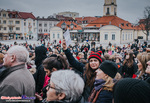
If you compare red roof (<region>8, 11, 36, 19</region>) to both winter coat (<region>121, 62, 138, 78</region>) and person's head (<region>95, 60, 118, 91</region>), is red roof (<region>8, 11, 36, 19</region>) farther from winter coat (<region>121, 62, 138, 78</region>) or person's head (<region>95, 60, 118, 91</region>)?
person's head (<region>95, 60, 118, 91</region>)

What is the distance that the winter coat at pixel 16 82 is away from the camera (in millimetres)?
2467

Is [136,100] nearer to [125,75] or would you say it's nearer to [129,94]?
[129,94]

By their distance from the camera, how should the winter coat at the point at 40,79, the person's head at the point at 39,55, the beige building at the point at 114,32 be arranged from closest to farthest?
the winter coat at the point at 40,79 < the person's head at the point at 39,55 < the beige building at the point at 114,32

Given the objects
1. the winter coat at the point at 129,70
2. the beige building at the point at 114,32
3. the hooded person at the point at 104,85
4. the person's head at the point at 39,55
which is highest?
the beige building at the point at 114,32

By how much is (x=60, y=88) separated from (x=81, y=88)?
0.87ft

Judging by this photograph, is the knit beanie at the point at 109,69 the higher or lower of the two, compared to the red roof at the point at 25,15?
lower

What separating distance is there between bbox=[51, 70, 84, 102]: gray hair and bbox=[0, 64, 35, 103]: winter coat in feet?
2.54

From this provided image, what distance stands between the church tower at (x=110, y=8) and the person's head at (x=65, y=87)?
61281 mm

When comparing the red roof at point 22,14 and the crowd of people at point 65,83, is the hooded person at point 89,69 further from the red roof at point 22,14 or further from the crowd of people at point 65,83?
the red roof at point 22,14

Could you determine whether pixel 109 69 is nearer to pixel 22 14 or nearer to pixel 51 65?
pixel 51 65

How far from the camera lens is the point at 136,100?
5.18ft

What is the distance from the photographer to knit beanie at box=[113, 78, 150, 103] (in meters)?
1.58

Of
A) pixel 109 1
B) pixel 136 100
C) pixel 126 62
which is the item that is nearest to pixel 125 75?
pixel 126 62

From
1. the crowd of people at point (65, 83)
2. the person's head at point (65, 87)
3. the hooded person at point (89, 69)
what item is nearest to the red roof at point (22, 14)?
the crowd of people at point (65, 83)
